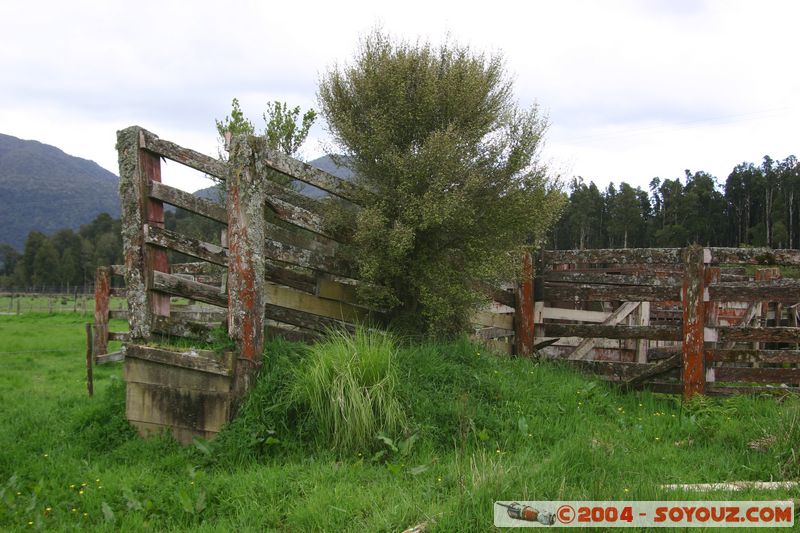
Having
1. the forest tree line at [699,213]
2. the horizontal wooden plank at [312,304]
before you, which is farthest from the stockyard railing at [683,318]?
the forest tree line at [699,213]

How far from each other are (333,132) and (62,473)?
15.2 ft

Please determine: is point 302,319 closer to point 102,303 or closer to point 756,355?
point 756,355

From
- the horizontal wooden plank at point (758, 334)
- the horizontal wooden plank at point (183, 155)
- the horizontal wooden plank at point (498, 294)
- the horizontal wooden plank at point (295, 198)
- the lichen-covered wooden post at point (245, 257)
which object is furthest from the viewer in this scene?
the horizontal wooden plank at point (498, 294)

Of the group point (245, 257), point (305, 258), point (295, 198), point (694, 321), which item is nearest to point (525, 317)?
point (694, 321)

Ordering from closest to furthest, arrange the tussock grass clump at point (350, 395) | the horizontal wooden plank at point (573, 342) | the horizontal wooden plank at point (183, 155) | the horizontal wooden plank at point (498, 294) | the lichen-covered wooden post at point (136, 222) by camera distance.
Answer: the tussock grass clump at point (350, 395) < the horizontal wooden plank at point (183, 155) < the lichen-covered wooden post at point (136, 222) < the horizontal wooden plank at point (498, 294) < the horizontal wooden plank at point (573, 342)

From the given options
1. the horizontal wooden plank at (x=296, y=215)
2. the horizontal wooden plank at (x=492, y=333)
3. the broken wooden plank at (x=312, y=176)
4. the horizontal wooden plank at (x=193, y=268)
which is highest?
the broken wooden plank at (x=312, y=176)

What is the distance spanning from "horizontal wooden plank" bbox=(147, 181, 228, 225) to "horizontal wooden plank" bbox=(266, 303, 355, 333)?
1.15 meters

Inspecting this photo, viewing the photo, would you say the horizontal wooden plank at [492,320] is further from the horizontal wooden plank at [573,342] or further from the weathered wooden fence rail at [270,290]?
the horizontal wooden plank at [573,342]

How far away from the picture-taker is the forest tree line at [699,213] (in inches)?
2345

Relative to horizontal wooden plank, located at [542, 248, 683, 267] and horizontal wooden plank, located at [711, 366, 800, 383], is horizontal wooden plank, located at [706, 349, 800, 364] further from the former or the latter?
horizontal wooden plank, located at [542, 248, 683, 267]

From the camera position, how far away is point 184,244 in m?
6.37

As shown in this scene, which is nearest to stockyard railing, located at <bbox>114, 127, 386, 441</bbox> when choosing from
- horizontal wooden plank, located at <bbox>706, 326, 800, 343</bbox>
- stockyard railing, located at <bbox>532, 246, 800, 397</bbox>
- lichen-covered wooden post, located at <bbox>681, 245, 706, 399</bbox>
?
stockyard railing, located at <bbox>532, 246, 800, 397</bbox>

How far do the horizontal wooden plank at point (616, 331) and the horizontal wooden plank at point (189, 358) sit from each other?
435 cm

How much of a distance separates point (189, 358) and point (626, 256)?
17.1 ft
